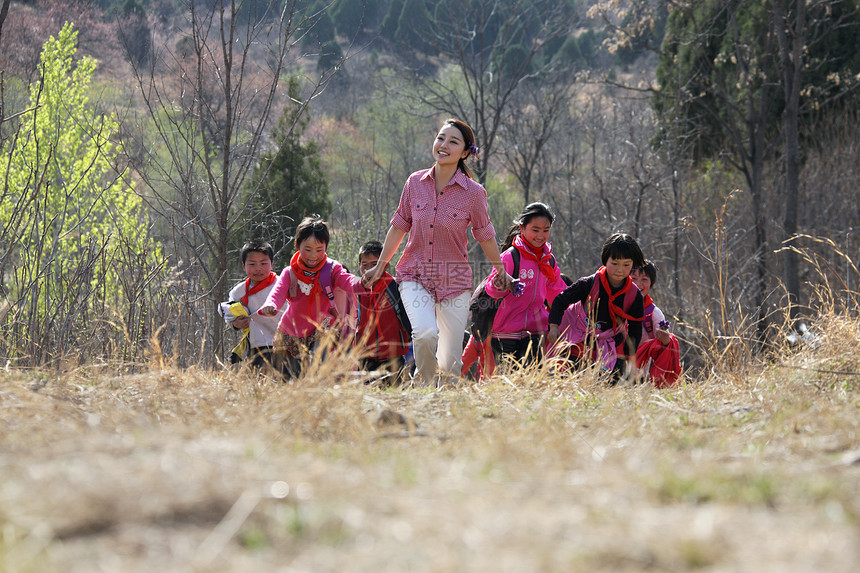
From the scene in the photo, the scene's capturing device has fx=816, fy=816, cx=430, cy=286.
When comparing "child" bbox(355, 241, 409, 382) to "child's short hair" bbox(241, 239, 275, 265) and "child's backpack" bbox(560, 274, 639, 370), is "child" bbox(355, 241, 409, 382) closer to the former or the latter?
"child's short hair" bbox(241, 239, 275, 265)

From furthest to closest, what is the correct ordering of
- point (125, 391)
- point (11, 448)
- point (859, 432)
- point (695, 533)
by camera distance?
point (125, 391)
point (859, 432)
point (11, 448)
point (695, 533)

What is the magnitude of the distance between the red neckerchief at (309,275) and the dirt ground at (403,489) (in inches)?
77.9

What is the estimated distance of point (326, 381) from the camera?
3223 mm

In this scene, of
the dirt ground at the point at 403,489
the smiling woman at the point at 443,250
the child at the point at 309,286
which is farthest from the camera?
the child at the point at 309,286

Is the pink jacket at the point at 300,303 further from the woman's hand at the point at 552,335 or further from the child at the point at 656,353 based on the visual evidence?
the child at the point at 656,353

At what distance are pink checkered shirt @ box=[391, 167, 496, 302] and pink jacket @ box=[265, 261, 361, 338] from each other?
514 mm

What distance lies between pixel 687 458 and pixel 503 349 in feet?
10.1

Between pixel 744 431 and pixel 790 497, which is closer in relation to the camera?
pixel 790 497

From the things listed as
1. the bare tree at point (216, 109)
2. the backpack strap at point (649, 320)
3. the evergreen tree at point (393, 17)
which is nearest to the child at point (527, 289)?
the backpack strap at point (649, 320)

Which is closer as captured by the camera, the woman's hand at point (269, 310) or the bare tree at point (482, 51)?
the woman's hand at point (269, 310)

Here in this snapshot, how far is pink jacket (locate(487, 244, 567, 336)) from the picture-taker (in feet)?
18.5

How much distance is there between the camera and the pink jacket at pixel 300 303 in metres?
5.27

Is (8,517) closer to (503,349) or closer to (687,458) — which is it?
(687,458)

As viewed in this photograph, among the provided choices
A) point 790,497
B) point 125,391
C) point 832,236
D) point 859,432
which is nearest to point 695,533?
point 790,497
